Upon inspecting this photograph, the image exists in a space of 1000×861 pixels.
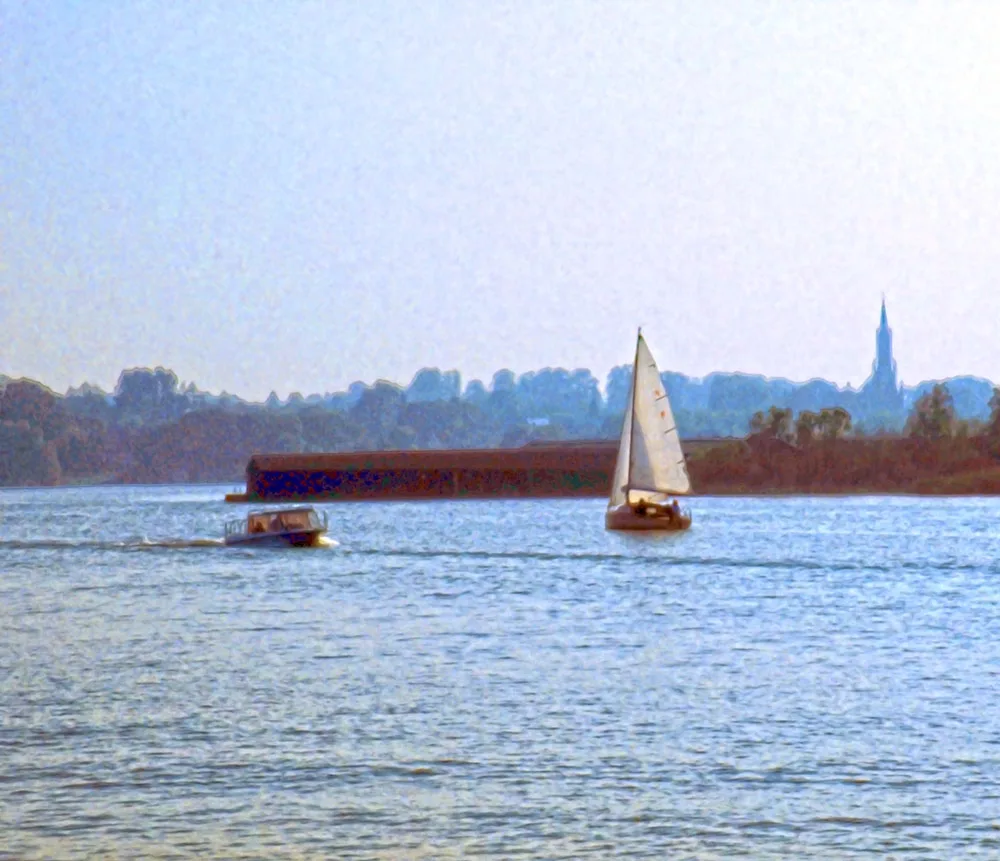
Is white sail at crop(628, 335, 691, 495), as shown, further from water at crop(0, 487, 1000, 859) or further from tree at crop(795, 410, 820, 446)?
tree at crop(795, 410, 820, 446)

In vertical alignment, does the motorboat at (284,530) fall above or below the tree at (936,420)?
below

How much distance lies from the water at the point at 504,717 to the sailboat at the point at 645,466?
22.4 metres

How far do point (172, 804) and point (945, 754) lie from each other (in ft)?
32.0

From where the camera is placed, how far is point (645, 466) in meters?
86.9

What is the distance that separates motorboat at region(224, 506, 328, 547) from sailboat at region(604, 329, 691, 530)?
524 inches

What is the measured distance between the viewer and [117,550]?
289 ft

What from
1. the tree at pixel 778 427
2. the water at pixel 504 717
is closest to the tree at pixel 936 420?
the tree at pixel 778 427

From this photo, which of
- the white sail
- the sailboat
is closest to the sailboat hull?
the sailboat

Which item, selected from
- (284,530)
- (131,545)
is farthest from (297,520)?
(131,545)

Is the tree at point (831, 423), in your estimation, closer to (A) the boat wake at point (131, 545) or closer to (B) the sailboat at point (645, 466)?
(B) the sailboat at point (645, 466)

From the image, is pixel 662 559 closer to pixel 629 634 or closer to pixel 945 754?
pixel 629 634

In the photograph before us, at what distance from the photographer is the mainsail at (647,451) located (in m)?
86.9

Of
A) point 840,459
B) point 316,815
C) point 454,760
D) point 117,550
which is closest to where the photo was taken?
point 316,815

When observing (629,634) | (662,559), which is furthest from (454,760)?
(662,559)
